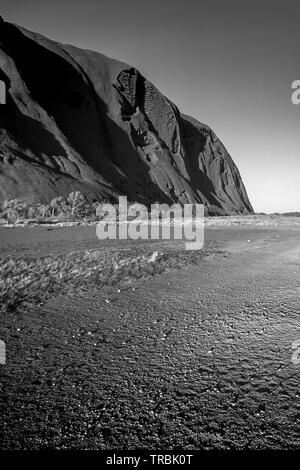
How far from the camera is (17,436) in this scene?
9.40 feet

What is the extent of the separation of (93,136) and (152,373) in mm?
70344

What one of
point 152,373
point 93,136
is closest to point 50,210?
point 93,136

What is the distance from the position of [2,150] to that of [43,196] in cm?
986

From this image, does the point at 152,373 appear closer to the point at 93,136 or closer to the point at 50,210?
the point at 50,210

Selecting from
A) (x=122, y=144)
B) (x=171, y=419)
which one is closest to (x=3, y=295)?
(x=171, y=419)

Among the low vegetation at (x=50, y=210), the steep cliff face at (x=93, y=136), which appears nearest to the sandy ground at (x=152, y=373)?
the low vegetation at (x=50, y=210)

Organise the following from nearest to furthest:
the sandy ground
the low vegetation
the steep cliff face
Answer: the sandy ground → the low vegetation → the steep cliff face

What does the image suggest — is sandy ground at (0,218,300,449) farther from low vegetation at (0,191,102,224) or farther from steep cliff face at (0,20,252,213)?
steep cliff face at (0,20,252,213)

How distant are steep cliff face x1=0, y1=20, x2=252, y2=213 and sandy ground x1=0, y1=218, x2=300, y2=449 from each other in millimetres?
39700

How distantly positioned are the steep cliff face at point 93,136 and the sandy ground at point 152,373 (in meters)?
39.7

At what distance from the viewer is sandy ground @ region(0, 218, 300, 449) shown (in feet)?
9.51

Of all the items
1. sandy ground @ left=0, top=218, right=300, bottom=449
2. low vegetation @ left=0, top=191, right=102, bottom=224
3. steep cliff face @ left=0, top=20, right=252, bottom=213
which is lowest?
sandy ground @ left=0, top=218, right=300, bottom=449

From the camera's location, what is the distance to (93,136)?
225 feet

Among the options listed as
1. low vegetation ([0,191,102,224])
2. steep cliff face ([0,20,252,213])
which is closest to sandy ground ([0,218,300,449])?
low vegetation ([0,191,102,224])
